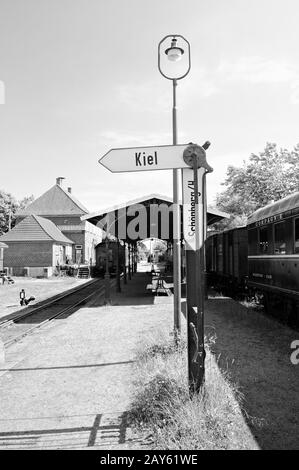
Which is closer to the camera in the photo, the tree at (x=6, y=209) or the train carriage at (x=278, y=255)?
the train carriage at (x=278, y=255)

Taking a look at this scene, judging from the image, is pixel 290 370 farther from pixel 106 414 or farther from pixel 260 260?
pixel 260 260

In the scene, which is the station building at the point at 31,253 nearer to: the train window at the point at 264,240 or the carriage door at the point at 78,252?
the carriage door at the point at 78,252

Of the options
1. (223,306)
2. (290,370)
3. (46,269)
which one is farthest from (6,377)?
(46,269)

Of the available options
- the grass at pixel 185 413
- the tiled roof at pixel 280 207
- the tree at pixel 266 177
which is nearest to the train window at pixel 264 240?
the tiled roof at pixel 280 207

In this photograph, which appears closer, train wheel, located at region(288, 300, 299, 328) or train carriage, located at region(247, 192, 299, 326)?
train carriage, located at region(247, 192, 299, 326)

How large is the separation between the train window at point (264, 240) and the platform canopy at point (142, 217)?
5341 millimetres

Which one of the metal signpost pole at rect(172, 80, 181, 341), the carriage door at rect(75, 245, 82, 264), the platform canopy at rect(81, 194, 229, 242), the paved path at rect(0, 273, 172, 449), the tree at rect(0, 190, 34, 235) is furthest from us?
the tree at rect(0, 190, 34, 235)

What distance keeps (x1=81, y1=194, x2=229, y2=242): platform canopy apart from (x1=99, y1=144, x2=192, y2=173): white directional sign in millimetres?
13316

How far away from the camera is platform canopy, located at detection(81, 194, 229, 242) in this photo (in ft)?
58.5

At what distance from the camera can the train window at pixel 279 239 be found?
998cm

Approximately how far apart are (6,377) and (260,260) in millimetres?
8435

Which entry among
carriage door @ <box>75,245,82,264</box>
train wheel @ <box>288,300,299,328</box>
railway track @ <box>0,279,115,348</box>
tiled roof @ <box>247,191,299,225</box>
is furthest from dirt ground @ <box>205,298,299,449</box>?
carriage door @ <box>75,245,82,264</box>

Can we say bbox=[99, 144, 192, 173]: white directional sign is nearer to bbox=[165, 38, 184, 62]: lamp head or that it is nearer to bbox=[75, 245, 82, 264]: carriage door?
bbox=[165, 38, 184, 62]: lamp head

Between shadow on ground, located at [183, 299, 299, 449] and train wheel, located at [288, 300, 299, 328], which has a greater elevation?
train wheel, located at [288, 300, 299, 328]
